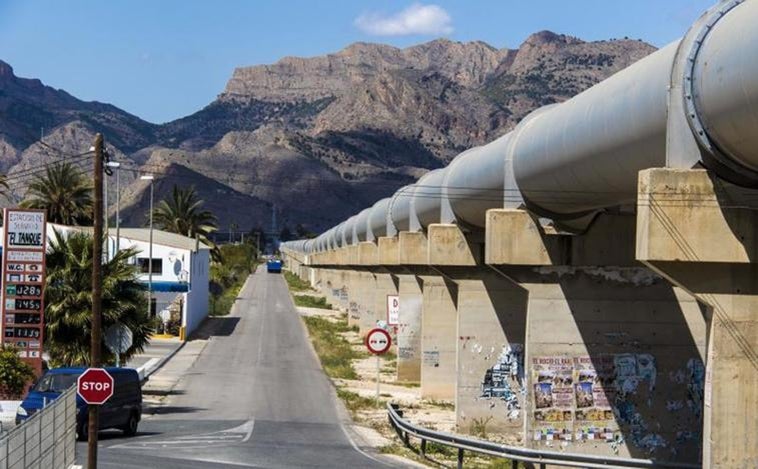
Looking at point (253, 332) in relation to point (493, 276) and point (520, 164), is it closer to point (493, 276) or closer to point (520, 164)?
point (493, 276)

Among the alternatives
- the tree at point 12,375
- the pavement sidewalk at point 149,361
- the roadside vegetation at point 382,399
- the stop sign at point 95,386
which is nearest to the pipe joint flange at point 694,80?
the stop sign at point 95,386

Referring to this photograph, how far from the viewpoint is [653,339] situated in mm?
23359

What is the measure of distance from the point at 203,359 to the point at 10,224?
21391 millimetres

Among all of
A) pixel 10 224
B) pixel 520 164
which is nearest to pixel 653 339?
pixel 520 164

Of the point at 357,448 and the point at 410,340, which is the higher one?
the point at 410,340

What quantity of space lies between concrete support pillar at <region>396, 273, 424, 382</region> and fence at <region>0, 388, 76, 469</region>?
23817 mm

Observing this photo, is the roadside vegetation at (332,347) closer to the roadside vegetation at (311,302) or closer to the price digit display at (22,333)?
the price digit display at (22,333)

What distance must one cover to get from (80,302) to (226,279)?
83.6m

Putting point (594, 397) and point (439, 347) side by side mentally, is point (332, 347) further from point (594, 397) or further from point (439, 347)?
point (594, 397)

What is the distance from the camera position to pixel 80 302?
34.4 m

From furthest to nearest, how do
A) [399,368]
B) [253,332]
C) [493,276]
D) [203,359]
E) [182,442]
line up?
[253,332] < [203,359] < [399,368] < [493,276] < [182,442]

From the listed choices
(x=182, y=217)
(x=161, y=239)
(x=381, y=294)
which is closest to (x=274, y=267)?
(x=182, y=217)

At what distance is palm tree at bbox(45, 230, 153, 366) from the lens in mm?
34188

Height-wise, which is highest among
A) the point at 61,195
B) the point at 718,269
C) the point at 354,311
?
the point at 61,195
